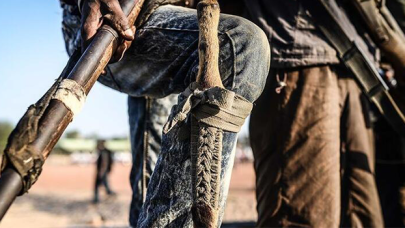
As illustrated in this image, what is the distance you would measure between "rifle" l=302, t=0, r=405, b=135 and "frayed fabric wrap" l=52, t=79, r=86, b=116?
61.1 inches

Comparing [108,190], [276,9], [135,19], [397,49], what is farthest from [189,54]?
[108,190]

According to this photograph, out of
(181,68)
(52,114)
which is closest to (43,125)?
(52,114)

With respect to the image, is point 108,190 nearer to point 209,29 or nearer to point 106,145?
point 106,145

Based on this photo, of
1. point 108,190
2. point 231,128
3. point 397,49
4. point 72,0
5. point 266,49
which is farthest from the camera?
point 108,190

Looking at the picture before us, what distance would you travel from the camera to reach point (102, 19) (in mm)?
1609

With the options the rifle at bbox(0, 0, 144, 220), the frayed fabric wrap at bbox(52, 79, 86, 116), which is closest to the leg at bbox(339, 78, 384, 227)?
the rifle at bbox(0, 0, 144, 220)

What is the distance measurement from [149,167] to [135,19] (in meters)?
1.11

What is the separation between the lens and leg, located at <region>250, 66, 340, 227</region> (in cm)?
253

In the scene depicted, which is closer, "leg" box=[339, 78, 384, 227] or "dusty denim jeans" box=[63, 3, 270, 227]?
"dusty denim jeans" box=[63, 3, 270, 227]

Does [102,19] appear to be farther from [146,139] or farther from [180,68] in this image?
[146,139]

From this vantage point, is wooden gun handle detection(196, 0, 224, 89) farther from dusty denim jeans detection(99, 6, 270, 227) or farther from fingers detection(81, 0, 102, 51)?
fingers detection(81, 0, 102, 51)

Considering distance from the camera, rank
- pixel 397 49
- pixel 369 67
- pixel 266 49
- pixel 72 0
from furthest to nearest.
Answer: pixel 397 49, pixel 369 67, pixel 72 0, pixel 266 49

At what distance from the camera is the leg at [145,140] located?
2.67 meters

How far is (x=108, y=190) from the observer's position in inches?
716
